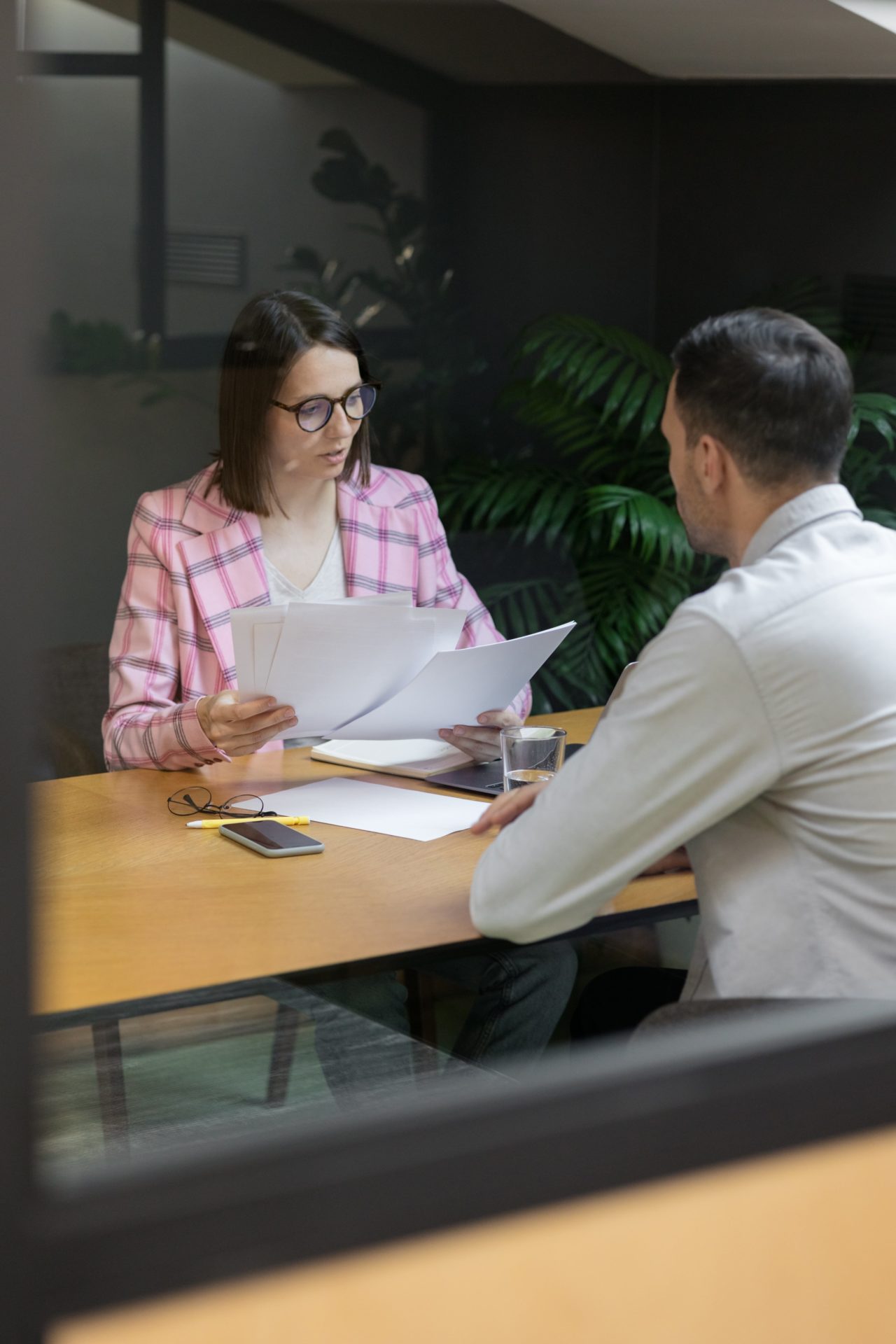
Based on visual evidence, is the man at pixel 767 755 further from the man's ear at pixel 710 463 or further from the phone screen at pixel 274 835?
the phone screen at pixel 274 835

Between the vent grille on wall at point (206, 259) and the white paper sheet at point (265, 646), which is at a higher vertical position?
the vent grille on wall at point (206, 259)

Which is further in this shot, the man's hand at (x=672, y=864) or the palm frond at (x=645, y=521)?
the palm frond at (x=645, y=521)

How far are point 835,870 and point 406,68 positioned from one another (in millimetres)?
3144

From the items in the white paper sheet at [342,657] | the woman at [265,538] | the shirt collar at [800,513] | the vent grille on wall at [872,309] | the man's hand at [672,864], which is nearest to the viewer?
the shirt collar at [800,513]

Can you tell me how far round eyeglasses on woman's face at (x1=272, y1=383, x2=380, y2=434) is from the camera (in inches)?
90.4

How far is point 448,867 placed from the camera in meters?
1.65

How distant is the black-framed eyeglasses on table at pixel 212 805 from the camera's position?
184cm

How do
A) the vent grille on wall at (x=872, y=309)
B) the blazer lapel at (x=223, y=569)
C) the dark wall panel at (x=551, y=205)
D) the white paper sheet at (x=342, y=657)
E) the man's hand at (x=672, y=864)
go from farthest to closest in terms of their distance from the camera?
the dark wall panel at (x=551, y=205) < the vent grille on wall at (x=872, y=309) < the blazer lapel at (x=223, y=569) < the white paper sheet at (x=342, y=657) < the man's hand at (x=672, y=864)

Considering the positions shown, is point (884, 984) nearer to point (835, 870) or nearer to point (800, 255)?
point (835, 870)

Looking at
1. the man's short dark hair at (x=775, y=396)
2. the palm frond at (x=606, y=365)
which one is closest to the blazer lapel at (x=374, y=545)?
the man's short dark hair at (x=775, y=396)

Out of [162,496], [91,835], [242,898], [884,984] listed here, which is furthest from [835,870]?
[162,496]

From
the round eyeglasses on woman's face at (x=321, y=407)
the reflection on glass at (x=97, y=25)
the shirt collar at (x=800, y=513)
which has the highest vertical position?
the reflection on glass at (x=97, y=25)

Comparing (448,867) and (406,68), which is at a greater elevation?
(406,68)

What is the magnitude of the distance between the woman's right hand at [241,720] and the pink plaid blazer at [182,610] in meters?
0.09
